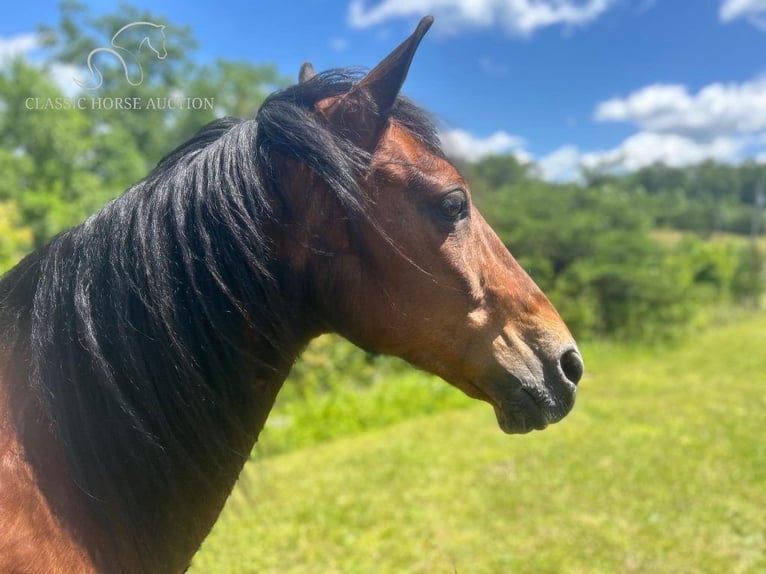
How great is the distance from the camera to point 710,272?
17766 millimetres

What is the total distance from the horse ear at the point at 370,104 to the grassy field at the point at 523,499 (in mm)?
1129

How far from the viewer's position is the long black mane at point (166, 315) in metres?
1.06

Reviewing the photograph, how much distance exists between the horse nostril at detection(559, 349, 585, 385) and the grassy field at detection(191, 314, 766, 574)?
1033 mm

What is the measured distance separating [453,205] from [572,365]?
528mm

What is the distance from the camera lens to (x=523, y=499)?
4.46m

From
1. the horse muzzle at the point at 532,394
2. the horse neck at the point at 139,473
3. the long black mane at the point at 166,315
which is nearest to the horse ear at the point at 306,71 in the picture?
the long black mane at the point at 166,315

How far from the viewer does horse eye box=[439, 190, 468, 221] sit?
48.9 inches

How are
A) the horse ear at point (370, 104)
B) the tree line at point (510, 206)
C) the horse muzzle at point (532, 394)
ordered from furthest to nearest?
the tree line at point (510, 206), the horse muzzle at point (532, 394), the horse ear at point (370, 104)

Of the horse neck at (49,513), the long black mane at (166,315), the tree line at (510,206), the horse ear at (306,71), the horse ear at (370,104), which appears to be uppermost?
the tree line at (510,206)

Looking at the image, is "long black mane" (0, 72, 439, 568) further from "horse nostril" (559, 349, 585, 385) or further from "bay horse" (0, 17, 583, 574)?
"horse nostril" (559, 349, 585, 385)

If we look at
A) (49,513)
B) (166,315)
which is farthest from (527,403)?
(49,513)

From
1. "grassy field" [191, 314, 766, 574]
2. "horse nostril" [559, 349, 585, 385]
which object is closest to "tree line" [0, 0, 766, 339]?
"grassy field" [191, 314, 766, 574]

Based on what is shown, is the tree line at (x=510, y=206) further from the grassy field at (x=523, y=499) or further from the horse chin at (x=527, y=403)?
the horse chin at (x=527, y=403)

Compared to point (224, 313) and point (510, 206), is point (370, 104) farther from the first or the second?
point (510, 206)
